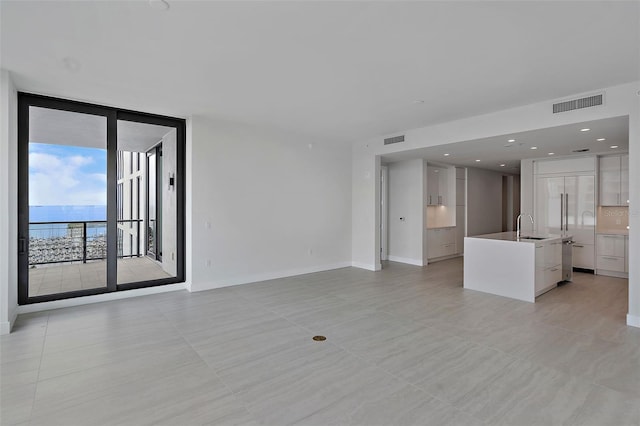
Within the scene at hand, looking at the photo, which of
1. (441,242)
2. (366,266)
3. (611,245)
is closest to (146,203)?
(366,266)

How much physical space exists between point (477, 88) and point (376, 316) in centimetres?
311

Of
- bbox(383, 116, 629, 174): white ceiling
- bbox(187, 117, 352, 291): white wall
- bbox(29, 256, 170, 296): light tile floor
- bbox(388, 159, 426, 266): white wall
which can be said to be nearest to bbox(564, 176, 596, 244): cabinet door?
bbox(383, 116, 629, 174): white ceiling

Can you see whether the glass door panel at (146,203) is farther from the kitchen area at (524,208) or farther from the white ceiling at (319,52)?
the kitchen area at (524,208)

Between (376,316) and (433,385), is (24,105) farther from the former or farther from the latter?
(433,385)

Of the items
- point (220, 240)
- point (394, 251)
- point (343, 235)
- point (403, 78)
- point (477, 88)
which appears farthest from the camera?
point (394, 251)

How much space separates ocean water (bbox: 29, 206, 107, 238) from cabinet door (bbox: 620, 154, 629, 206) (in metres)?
9.23

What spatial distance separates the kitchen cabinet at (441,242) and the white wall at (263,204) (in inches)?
81.6

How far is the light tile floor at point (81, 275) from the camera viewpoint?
544cm

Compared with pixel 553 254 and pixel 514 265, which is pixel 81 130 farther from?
pixel 553 254

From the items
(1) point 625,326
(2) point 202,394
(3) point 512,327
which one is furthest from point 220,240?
(1) point 625,326

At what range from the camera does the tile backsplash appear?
272 inches

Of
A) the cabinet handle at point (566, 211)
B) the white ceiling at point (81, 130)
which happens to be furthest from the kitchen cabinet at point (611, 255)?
the white ceiling at point (81, 130)

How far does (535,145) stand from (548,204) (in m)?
2.23

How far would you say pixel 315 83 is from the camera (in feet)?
13.3
